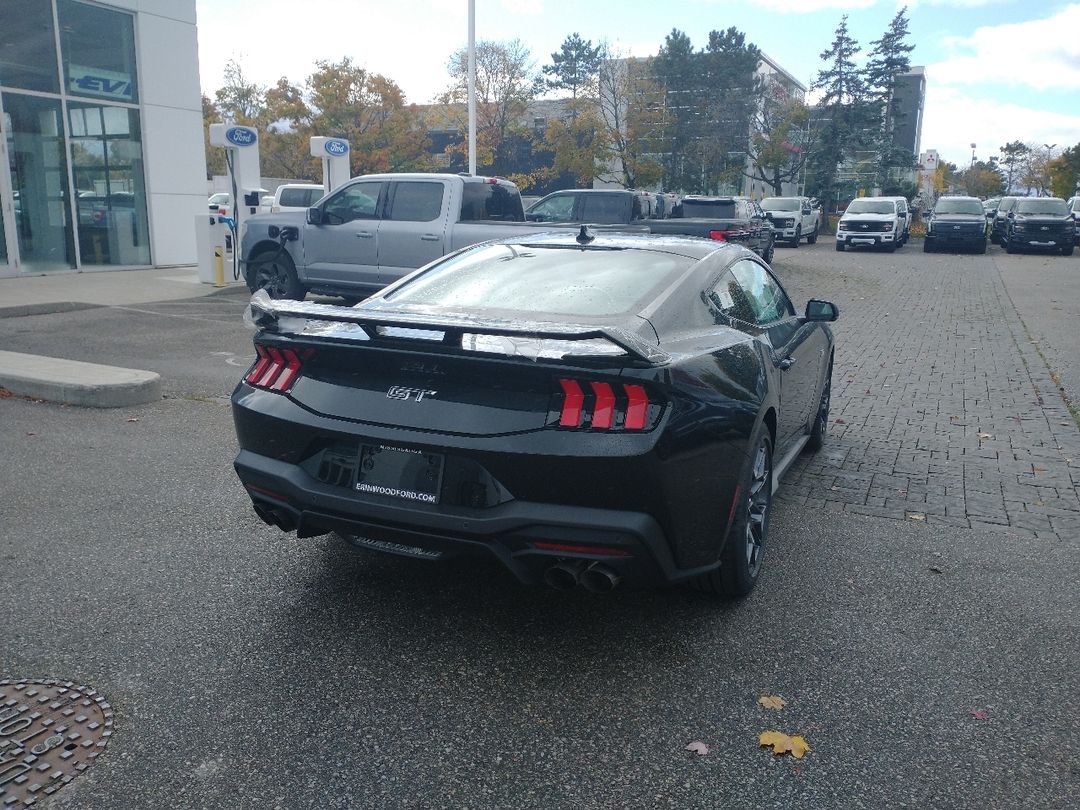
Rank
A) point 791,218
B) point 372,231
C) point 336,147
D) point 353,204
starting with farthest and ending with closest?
point 791,218 → point 336,147 → point 353,204 → point 372,231

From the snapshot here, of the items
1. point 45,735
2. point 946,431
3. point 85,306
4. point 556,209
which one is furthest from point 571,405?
point 556,209

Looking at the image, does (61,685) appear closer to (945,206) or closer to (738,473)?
(738,473)

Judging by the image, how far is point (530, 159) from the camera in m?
58.6

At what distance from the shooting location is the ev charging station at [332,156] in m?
20.7

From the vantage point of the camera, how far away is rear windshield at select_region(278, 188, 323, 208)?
26125mm

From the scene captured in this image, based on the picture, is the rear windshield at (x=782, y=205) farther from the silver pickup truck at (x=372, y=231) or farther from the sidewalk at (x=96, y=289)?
the silver pickup truck at (x=372, y=231)

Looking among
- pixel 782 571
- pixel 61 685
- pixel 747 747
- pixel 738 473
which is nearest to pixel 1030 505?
pixel 782 571

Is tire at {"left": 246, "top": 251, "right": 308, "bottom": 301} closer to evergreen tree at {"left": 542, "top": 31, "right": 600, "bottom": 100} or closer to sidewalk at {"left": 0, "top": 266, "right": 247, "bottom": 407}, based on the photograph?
sidewalk at {"left": 0, "top": 266, "right": 247, "bottom": 407}

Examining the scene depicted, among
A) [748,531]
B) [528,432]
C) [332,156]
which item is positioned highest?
[332,156]

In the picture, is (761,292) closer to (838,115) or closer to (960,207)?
(960,207)

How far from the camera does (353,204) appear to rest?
13664 mm

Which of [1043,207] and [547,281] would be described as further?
[1043,207]

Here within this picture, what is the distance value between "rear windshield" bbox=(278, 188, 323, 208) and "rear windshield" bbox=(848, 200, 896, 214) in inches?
772

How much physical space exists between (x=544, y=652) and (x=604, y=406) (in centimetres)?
105
